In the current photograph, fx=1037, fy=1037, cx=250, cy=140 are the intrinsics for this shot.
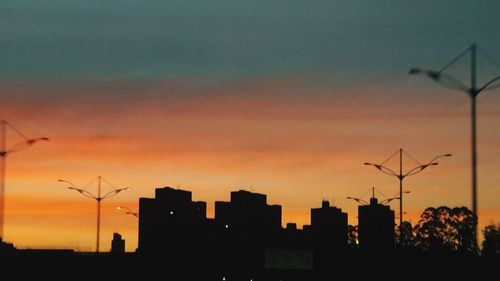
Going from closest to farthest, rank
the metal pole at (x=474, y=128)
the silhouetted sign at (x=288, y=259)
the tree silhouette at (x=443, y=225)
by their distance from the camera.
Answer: the metal pole at (x=474, y=128)
the silhouetted sign at (x=288, y=259)
the tree silhouette at (x=443, y=225)

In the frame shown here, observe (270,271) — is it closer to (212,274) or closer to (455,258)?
(212,274)

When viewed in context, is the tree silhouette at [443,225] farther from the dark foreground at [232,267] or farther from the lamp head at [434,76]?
the lamp head at [434,76]

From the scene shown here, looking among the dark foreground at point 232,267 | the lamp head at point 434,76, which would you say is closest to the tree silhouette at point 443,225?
the dark foreground at point 232,267

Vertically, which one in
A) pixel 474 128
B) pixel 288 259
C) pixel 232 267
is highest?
pixel 474 128

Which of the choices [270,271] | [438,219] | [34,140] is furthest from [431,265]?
[438,219]

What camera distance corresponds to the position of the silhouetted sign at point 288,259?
424 feet

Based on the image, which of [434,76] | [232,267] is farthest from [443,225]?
[434,76]

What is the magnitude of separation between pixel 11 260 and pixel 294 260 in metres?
35.3

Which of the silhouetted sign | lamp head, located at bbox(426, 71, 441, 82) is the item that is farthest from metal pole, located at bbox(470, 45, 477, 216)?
the silhouetted sign

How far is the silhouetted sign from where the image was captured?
12925 cm

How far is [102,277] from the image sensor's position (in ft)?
420

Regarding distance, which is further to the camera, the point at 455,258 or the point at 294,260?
the point at 294,260

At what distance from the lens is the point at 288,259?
131125 mm

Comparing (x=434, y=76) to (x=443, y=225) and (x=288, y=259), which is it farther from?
(x=443, y=225)
